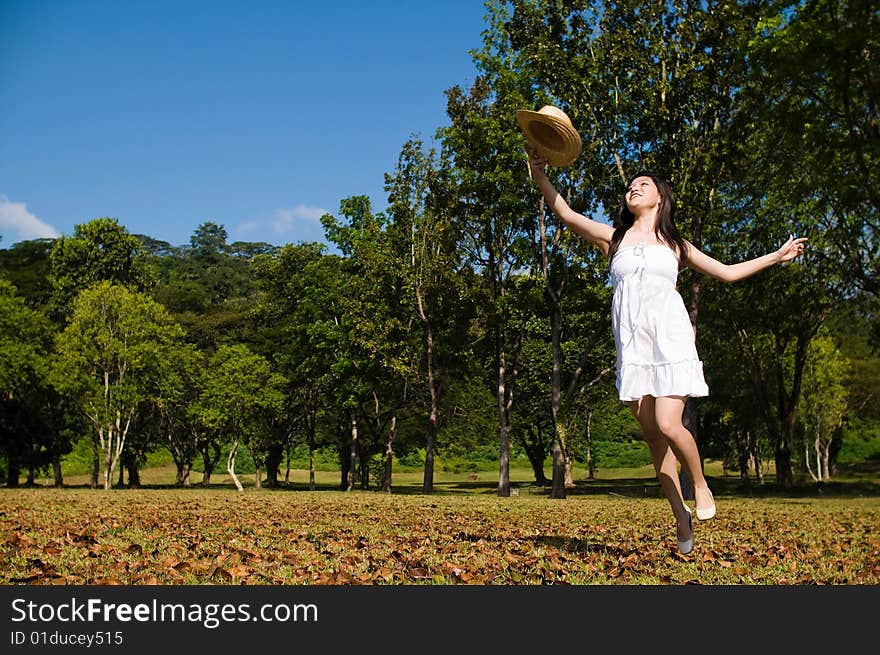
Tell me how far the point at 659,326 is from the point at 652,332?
0.07 meters

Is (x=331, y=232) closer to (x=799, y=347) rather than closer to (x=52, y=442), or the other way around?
(x=52, y=442)

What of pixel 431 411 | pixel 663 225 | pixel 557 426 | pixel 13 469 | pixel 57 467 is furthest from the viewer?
pixel 57 467

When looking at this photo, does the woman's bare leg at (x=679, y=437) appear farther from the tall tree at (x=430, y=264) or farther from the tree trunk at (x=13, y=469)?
the tree trunk at (x=13, y=469)

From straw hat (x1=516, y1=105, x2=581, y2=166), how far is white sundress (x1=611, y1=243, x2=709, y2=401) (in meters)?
1.04

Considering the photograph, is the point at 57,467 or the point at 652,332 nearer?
the point at 652,332

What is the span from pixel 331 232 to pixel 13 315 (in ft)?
54.7

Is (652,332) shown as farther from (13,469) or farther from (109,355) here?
(13,469)

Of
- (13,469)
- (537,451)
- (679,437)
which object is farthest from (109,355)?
(679,437)

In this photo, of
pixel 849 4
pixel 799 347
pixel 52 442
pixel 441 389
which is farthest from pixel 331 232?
pixel 849 4

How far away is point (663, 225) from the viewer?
625 cm

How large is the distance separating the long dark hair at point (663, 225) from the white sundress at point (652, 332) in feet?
0.44

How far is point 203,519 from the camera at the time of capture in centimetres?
1128

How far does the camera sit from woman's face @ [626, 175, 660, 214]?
251 inches

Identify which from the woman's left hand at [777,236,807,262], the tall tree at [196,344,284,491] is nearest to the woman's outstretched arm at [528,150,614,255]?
the woman's left hand at [777,236,807,262]
